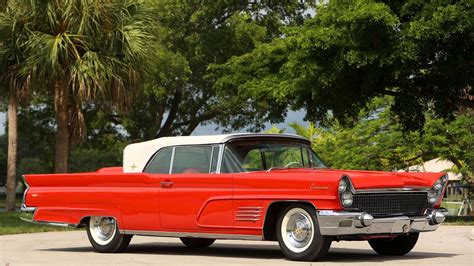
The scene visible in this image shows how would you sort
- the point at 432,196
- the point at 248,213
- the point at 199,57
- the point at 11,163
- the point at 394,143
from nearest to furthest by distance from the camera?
the point at 248,213, the point at 432,196, the point at 11,163, the point at 394,143, the point at 199,57

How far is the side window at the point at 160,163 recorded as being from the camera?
1240cm

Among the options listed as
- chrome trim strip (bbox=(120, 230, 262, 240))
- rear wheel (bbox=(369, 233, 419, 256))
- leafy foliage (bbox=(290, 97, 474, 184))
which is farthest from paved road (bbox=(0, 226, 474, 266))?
leafy foliage (bbox=(290, 97, 474, 184))

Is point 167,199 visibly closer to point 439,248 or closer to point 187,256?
point 187,256

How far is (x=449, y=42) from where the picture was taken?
22.6m

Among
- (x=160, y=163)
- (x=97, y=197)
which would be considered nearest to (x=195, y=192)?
(x=160, y=163)

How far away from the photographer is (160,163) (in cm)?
1248

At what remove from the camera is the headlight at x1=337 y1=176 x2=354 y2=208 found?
1049cm

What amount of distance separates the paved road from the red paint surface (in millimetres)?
463

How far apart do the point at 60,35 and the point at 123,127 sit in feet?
66.8

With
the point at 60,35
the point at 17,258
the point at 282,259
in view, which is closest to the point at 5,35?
the point at 60,35

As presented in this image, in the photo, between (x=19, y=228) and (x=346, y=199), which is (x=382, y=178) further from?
(x=19, y=228)

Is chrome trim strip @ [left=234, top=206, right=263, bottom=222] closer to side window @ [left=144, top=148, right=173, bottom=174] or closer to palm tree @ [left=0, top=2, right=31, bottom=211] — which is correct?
side window @ [left=144, top=148, right=173, bottom=174]

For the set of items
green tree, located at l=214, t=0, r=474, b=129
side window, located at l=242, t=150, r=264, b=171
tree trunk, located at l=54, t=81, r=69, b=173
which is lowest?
side window, located at l=242, t=150, r=264, b=171

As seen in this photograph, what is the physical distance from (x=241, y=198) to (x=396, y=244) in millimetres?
2239
